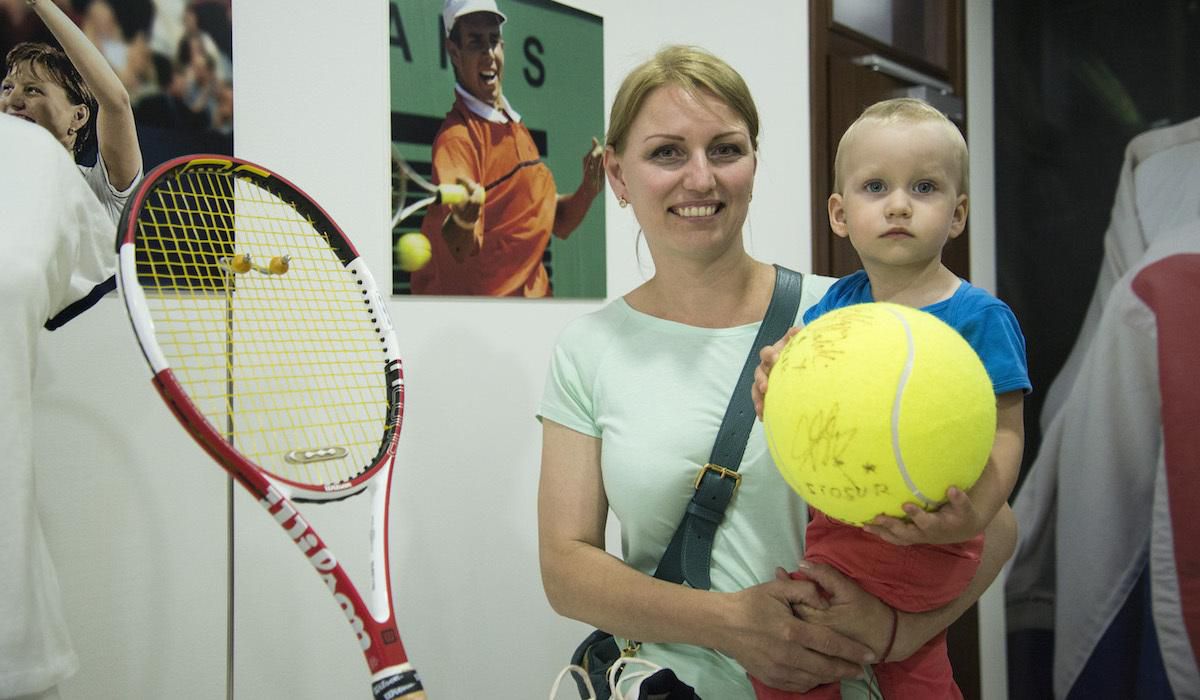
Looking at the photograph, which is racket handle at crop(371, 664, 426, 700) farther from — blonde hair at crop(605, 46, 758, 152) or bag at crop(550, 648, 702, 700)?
blonde hair at crop(605, 46, 758, 152)

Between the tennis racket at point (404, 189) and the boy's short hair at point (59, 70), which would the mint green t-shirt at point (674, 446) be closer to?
the tennis racket at point (404, 189)

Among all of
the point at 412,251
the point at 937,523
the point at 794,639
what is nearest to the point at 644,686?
the point at 794,639

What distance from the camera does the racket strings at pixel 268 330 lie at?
1.23 meters

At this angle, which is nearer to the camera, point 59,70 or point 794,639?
point 794,639

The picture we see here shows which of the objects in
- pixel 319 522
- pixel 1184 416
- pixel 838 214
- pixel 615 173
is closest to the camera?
pixel 838 214

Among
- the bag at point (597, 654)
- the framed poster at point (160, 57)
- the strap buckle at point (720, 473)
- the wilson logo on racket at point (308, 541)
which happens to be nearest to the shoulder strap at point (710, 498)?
the strap buckle at point (720, 473)

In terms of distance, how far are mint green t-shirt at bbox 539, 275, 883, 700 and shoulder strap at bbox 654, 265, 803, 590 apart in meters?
0.02

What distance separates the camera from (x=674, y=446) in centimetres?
115

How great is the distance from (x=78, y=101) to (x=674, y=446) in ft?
3.21

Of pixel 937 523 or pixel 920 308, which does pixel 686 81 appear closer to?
Result: pixel 920 308

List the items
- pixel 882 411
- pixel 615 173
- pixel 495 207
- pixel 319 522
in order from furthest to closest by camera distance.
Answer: pixel 495 207 → pixel 319 522 → pixel 615 173 → pixel 882 411

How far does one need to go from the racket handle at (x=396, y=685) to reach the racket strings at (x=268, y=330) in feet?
1.43

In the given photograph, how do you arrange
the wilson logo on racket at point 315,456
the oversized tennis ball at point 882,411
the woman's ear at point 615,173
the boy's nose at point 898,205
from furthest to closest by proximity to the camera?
the woman's ear at point 615,173, the boy's nose at point 898,205, the wilson logo on racket at point 315,456, the oversized tennis ball at point 882,411

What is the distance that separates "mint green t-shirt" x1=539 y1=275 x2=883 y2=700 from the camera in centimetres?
115
